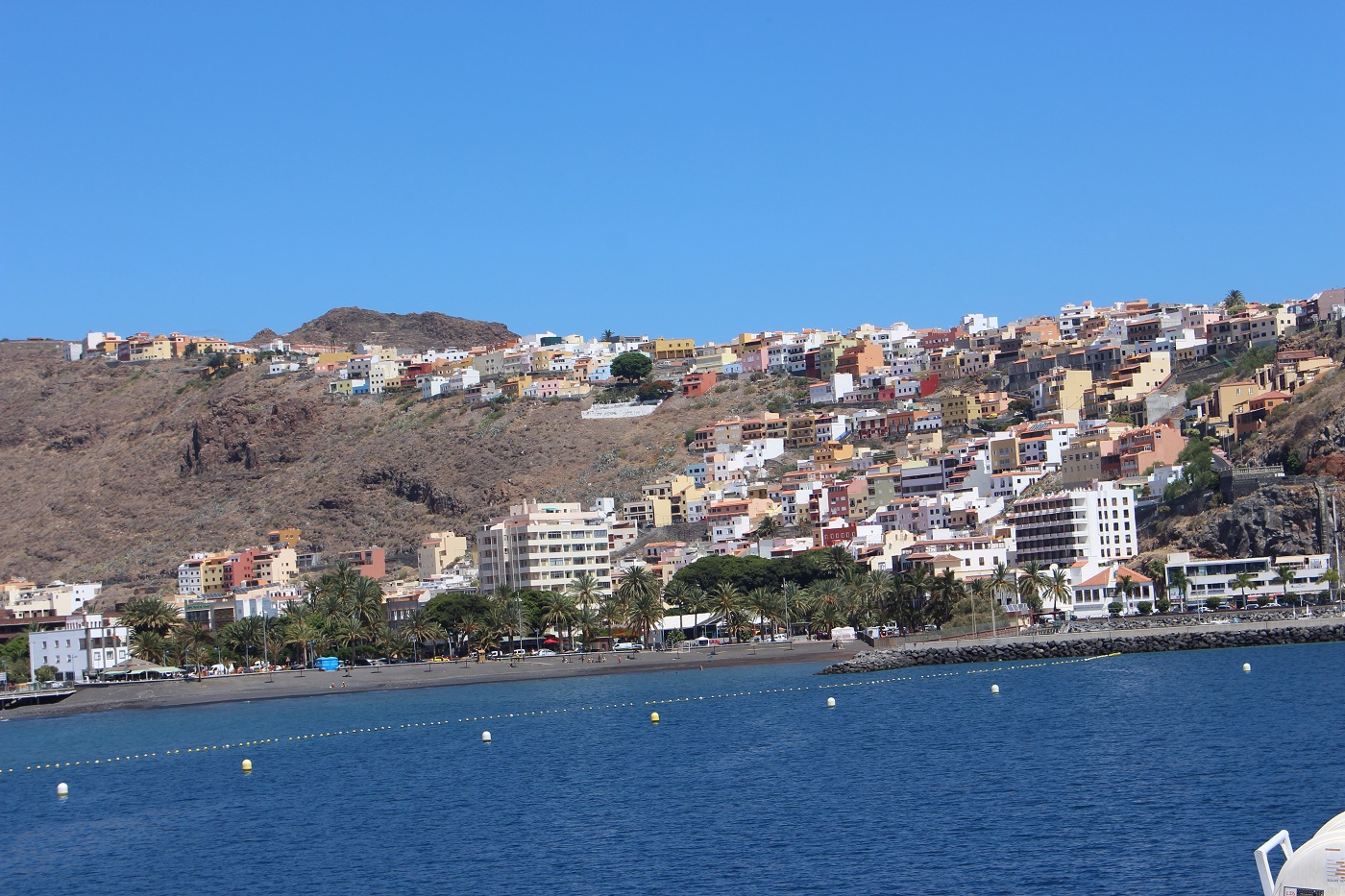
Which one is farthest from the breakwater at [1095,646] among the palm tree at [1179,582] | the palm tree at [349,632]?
the palm tree at [349,632]

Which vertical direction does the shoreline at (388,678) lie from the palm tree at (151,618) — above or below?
below

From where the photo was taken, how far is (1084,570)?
4085 inches

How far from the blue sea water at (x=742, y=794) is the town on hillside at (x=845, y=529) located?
27314mm

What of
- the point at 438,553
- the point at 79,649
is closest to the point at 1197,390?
the point at 438,553

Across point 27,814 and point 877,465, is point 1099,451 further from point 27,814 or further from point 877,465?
point 27,814

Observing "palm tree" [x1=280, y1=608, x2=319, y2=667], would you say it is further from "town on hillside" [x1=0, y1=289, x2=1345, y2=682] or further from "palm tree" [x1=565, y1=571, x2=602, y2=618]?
"palm tree" [x1=565, y1=571, x2=602, y2=618]

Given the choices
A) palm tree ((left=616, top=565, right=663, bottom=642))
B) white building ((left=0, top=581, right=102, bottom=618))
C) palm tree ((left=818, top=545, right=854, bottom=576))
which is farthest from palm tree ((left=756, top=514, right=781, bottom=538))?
white building ((left=0, top=581, right=102, bottom=618))

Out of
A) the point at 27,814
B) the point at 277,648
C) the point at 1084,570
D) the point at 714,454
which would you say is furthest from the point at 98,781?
the point at 714,454

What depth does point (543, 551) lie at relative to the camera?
394ft

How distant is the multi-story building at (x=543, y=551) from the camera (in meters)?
120

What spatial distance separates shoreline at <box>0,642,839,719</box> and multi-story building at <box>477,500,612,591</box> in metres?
18.9

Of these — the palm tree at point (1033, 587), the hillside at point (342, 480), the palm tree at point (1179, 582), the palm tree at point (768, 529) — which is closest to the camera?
the palm tree at point (1033, 587)

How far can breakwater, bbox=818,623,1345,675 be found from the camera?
8538 centimetres

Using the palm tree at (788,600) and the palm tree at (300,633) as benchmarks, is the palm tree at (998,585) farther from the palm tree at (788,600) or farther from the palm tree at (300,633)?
the palm tree at (300,633)
